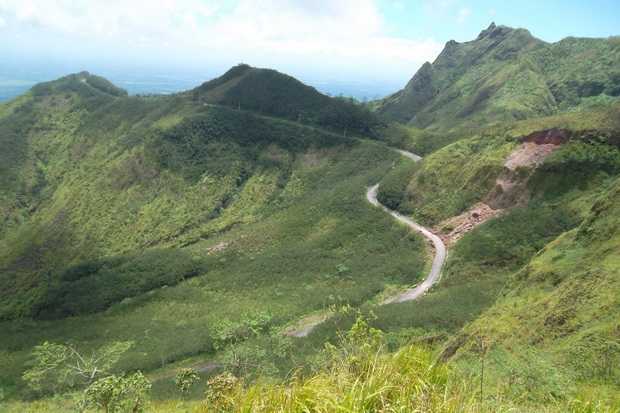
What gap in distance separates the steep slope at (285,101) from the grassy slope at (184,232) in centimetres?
709

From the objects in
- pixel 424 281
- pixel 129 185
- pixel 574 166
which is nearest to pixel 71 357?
pixel 424 281

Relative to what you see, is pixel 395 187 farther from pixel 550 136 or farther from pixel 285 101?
pixel 285 101

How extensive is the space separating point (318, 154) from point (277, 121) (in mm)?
19207

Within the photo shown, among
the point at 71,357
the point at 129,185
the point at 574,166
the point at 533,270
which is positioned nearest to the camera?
the point at 71,357

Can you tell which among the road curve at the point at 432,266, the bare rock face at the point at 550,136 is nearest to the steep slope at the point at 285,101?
the road curve at the point at 432,266

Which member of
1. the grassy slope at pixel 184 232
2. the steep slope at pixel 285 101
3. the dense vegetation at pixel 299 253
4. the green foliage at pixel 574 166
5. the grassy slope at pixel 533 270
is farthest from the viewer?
the steep slope at pixel 285 101

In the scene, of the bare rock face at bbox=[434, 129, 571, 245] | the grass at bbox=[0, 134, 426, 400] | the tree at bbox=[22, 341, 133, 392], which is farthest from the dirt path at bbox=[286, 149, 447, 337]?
the tree at bbox=[22, 341, 133, 392]

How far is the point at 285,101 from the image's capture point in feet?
427

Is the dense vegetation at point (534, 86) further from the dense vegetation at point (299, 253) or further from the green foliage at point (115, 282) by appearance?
the green foliage at point (115, 282)

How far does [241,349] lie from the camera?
102 feet

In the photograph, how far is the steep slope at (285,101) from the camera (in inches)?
4815

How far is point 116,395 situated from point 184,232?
284 ft

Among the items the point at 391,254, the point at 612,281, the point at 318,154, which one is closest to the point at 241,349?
the point at 612,281

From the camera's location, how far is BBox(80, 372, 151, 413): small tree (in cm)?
1678
